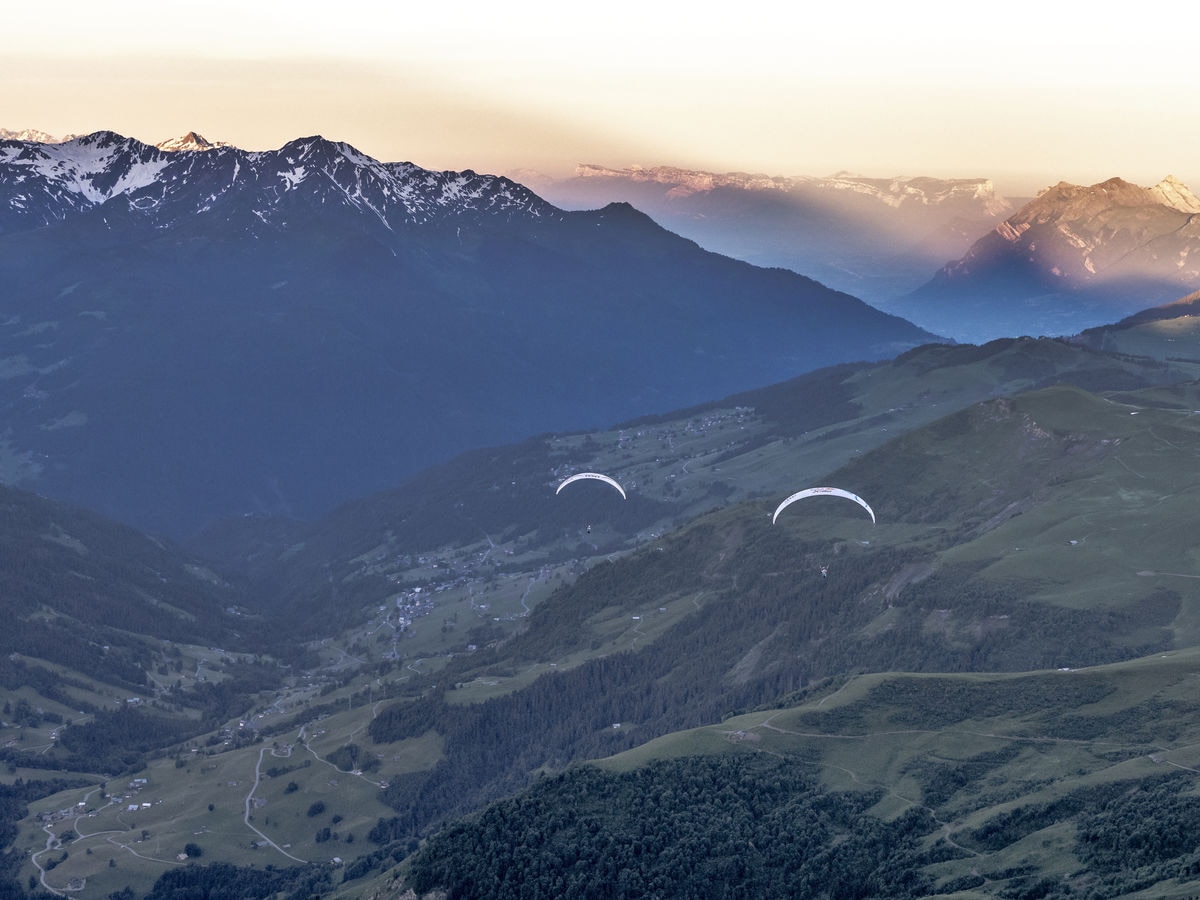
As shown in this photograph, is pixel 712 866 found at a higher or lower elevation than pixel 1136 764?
lower

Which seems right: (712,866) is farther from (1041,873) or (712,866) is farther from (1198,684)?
(1198,684)

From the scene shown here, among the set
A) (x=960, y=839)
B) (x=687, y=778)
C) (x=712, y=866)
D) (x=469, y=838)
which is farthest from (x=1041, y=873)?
(x=469, y=838)

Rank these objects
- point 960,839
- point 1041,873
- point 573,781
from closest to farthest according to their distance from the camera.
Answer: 1. point 1041,873
2. point 960,839
3. point 573,781

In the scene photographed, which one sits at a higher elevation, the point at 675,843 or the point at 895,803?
the point at 895,803

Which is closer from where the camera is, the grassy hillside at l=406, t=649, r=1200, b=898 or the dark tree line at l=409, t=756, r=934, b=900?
the grassy hillside at l=406, t=649, r=1200, b=898

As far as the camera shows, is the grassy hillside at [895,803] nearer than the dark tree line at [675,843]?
Yes

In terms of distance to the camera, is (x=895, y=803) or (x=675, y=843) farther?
(x=895, y=803)

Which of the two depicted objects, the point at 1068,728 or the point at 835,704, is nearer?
the point at 1068,728

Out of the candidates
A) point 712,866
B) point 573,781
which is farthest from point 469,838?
point 712,866

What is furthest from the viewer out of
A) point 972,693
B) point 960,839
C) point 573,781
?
point 972,693
